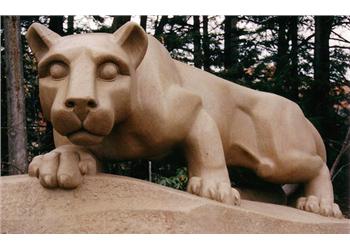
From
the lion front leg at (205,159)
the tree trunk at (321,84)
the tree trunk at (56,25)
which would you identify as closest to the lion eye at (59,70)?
the lion front leg at (205,159)

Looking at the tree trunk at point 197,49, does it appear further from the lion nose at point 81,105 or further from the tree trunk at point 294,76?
the lion nose at point 81,105

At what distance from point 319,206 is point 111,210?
66.4 inches

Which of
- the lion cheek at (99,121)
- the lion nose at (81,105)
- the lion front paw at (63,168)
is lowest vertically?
the lion front paw at (63,168)

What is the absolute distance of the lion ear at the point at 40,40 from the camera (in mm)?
2865

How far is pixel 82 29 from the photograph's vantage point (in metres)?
8.37

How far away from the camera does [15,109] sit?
567cm

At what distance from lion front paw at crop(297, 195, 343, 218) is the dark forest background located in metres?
2.70

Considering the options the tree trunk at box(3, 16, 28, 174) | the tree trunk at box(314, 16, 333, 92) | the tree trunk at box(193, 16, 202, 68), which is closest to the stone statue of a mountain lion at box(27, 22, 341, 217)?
the tree trunk at box(3, 16, 28, 174)

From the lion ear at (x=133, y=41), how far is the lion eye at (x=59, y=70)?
35 cm

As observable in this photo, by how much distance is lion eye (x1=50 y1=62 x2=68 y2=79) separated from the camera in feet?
8.95

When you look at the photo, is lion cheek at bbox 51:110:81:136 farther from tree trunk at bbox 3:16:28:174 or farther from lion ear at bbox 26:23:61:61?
tree trunk at bbox 3:16:28:174

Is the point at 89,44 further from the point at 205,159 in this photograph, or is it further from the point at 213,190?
the point at 213,190

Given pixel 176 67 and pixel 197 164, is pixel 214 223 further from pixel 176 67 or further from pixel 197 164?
pixel 176 67

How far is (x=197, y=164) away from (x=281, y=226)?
647 mm
